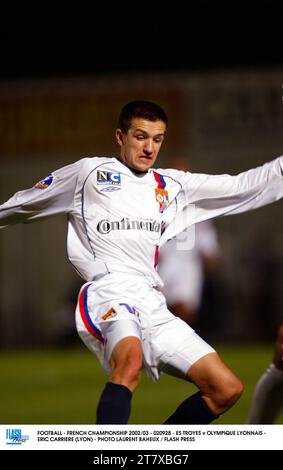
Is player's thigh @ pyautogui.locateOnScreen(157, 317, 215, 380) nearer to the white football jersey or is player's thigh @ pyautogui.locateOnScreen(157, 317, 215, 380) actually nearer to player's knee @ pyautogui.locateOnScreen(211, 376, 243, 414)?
player's knee @ pyautogui.locateOnScreen(211, 376, 243, 414)

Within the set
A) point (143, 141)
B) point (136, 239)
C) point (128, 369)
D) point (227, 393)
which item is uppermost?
point (143, 141)

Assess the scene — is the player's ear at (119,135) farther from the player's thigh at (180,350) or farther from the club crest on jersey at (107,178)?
the player's thigh at (180,350)

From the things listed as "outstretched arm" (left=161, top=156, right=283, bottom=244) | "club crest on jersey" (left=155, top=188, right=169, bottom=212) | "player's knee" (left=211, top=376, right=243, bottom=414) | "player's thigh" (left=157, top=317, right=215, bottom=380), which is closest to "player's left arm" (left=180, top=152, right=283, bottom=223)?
"outstretched arm" (left=161, top=156, right=283, bottom=244)

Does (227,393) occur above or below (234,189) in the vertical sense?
below

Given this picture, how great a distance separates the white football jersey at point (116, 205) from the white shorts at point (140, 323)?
0.11 meters

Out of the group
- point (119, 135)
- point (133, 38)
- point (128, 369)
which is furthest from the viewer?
point (133, 38)

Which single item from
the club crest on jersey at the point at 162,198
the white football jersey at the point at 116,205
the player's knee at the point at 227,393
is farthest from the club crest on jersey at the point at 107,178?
the player's knee at the point at 227,393

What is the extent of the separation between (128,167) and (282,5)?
36.1ft

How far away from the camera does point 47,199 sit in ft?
17.8

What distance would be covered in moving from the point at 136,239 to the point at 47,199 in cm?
51

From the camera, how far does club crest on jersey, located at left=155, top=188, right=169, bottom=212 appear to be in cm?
548

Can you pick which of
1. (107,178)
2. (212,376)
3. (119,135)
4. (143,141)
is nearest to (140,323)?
(212,376)

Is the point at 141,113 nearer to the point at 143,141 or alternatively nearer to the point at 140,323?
the point at 143,141

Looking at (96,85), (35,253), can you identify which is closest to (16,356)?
(35,253)
